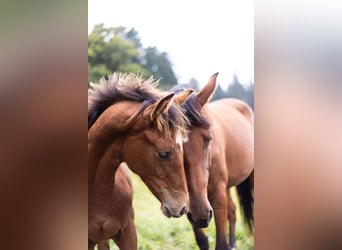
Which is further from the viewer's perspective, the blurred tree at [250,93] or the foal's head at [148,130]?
the blurred tree at [250,93]

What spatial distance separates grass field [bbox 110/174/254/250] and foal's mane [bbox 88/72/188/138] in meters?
0.33

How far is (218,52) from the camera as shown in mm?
2012

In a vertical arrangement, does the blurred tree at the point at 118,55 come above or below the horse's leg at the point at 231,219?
above

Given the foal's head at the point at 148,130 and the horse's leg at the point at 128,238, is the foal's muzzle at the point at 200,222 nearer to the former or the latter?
the foal's head at the point at 148,130

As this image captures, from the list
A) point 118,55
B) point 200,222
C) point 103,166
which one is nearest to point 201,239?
point 200,222

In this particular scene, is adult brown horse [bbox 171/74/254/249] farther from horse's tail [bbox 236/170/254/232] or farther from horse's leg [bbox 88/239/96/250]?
horse's leg [bbox 88/239/96/250]

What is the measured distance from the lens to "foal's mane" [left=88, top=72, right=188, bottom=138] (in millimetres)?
1953

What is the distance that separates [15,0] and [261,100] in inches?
47.9

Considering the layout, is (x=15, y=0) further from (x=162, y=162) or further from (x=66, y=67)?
(x=162, y=162)

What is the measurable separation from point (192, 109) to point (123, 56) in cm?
39

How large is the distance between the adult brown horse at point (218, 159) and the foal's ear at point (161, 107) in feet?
0.25

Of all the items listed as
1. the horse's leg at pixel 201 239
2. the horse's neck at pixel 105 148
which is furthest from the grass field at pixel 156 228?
the horse's neck at pixel 105 148

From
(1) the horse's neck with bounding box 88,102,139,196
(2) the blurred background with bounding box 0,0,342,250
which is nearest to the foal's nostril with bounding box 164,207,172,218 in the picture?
(1) the horse's neck with bounding box 88,102,139,196

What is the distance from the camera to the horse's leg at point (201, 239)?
6.56 ft
